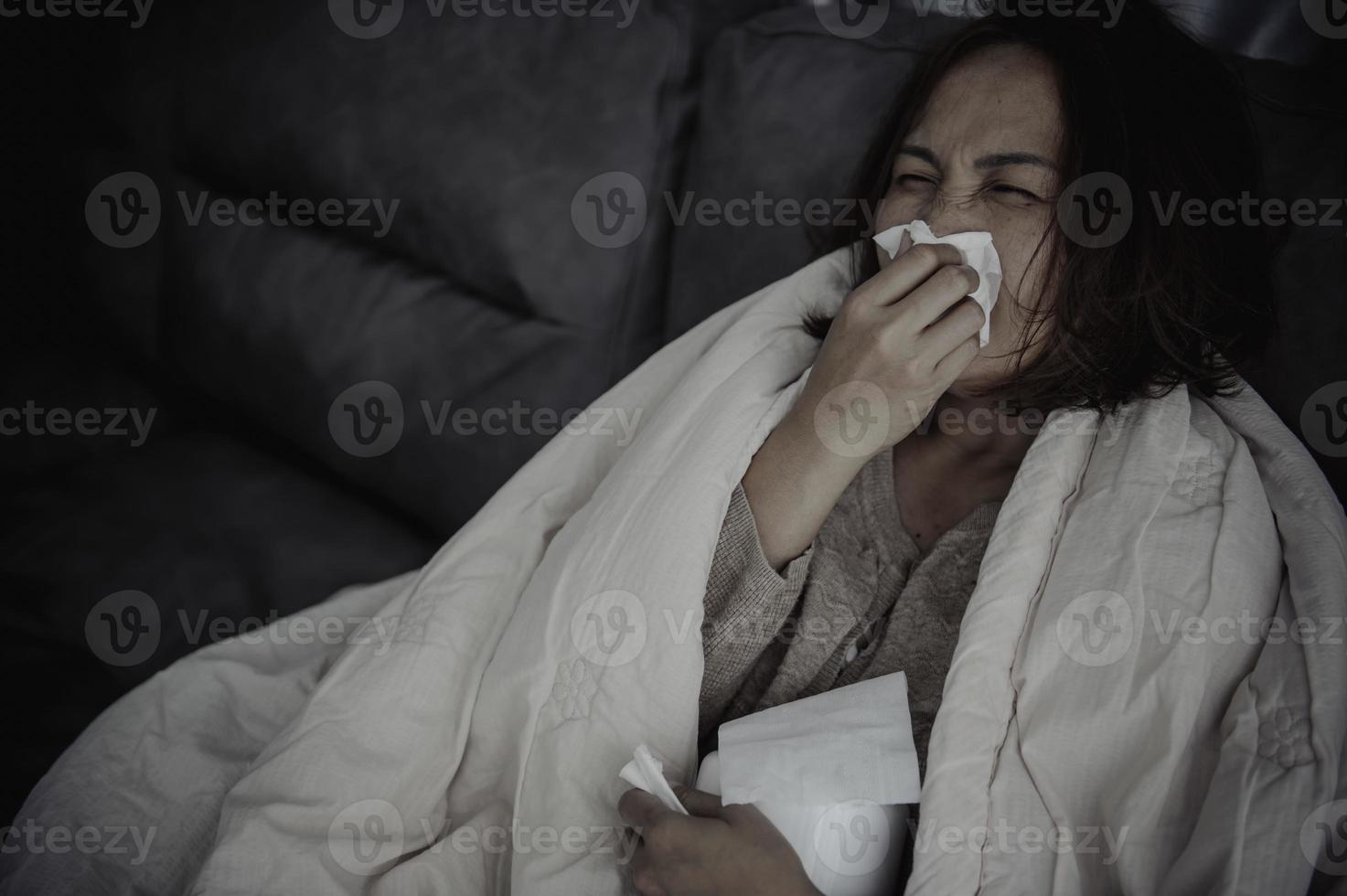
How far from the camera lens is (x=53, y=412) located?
158 cm

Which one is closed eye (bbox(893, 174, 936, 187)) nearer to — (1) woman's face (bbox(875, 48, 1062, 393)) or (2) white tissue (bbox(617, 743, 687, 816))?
(1) woman's face (bbox(875, 48, 1062, 393))

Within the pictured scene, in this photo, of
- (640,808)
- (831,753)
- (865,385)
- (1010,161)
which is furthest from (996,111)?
(640,808)

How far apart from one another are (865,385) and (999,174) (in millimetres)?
253

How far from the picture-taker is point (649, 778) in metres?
0.81

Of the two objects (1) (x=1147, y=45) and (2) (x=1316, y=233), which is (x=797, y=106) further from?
(2) (x=1316, y=233)

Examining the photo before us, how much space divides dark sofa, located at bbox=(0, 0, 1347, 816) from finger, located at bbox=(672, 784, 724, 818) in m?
0.64

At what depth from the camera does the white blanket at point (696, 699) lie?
0.75 m

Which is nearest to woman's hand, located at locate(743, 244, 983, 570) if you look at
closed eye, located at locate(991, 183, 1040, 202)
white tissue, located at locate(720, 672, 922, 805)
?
closed eye, located at locate(991, 183, 1040, 202)

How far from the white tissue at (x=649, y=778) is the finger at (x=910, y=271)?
472mm

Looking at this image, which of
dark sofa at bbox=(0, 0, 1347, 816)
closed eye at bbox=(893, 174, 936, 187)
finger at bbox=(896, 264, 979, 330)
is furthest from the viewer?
dark sofa at bbox=(0, 0, 1347, 816)

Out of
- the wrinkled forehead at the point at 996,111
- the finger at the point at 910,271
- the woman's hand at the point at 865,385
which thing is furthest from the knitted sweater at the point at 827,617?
the wrinkled forehead at the point at 996,111

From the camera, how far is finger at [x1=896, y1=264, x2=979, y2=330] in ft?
2.84

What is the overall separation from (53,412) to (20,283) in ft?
1.03

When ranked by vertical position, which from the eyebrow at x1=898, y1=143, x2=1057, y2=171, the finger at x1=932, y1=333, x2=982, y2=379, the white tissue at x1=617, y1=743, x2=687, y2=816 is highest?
the eyebrow at x1=898, y1=143, x2=1057, y2=171
